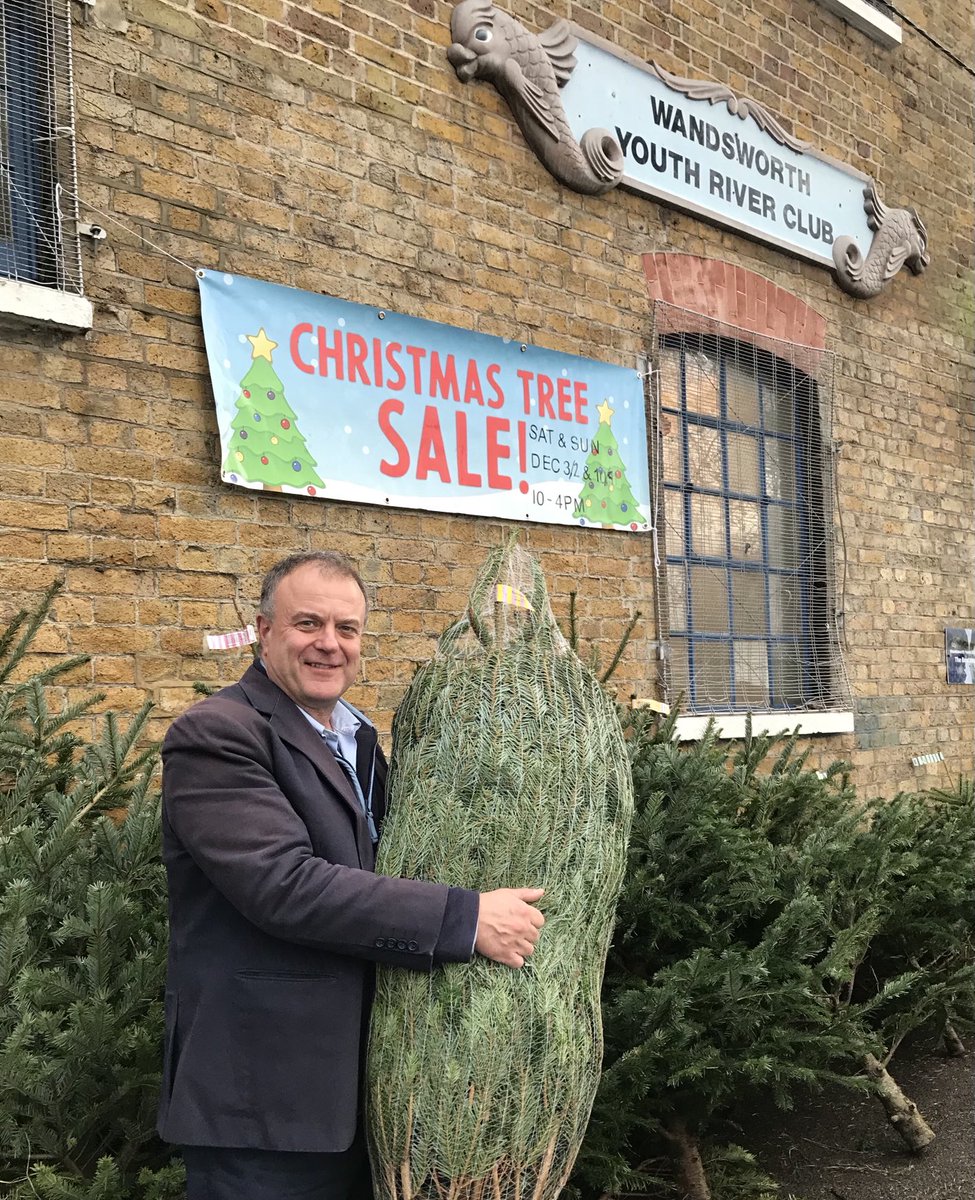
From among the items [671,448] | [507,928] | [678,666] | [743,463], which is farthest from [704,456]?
[507,928]

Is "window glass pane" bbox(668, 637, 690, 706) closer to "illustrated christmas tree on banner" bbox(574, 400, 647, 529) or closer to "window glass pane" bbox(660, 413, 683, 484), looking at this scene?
"illustrated christmas tree on banner" bbox(574, 400, 647, 529)

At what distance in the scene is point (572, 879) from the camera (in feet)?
6.59

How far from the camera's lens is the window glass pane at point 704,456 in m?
6.62

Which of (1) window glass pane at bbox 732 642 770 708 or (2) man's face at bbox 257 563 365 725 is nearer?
(2) man's face at bbox 257 563 365 725

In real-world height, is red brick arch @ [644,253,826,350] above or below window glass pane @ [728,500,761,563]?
above

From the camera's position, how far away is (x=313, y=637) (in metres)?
2.11

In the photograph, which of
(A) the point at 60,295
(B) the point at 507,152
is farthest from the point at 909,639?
(A) the point at 60,295

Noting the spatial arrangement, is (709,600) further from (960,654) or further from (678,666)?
(960,654)

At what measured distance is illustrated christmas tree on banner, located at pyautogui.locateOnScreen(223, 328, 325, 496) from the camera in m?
4.43

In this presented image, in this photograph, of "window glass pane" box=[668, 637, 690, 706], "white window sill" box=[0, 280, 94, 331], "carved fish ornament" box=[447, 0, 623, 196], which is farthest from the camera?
"window glass pane" box=[668, 637, 690, 706]

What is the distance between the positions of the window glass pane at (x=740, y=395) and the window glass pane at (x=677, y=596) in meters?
1.14

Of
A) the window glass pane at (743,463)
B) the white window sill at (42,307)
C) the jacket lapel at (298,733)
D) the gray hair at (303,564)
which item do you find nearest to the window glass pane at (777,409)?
the window glass pane at (743,463)

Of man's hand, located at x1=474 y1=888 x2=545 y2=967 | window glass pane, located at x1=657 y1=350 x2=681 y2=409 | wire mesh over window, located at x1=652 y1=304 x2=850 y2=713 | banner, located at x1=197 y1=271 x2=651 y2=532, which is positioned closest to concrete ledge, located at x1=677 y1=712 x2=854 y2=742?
wire mesh over window, located at x1=652 y1=304 x2=850 y2=713

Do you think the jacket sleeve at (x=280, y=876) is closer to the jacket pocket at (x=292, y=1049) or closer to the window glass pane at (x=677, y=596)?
the jacket pocket at (x=292, y=1049)
